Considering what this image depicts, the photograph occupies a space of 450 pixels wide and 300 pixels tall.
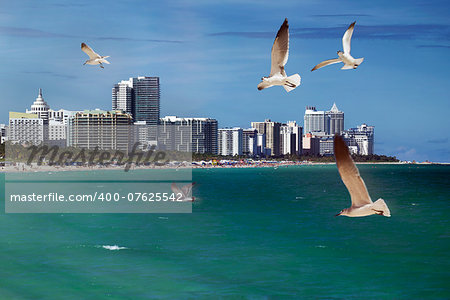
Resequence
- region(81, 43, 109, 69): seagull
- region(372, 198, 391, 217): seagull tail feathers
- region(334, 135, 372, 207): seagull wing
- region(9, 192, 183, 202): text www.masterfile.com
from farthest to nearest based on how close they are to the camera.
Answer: region(9, 192, 183, 202): text www.masterfile.com → region(81, 43, 109, 69): seagull → region(372, 198, 391, 217): seagull tail feathers → region(334, 135, 372, 207): seagull wing

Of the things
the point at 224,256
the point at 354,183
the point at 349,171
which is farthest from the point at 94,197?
the point at 349,171

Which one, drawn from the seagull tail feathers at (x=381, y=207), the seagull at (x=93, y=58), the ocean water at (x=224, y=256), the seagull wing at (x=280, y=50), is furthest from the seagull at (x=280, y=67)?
the ocean water at (x=224, y=256)

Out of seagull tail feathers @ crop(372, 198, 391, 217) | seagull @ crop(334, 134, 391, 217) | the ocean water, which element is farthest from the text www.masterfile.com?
seagull tail feathers @ crop(372, 198, 391, 217)

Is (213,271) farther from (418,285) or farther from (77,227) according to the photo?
(77,227)

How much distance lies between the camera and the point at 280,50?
12.3 metres

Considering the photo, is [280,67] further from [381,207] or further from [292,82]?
[381,207]

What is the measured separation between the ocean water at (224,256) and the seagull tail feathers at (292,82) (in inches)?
678

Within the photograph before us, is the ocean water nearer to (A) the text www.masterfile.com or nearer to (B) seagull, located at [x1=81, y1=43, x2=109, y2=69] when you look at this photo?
(B) seagull, located at [x1=81, y1=43, x2=109, y2=69]

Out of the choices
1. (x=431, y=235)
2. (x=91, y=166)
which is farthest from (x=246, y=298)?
(x=91, y=166)

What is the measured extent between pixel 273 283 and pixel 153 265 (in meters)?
7.69

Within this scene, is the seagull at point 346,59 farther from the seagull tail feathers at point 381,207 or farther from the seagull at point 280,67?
the seagull tail feathers at point 381,207

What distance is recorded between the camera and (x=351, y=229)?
55.4m

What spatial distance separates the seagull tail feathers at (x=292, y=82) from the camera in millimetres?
12137

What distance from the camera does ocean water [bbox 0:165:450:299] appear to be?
2962 centimetres
